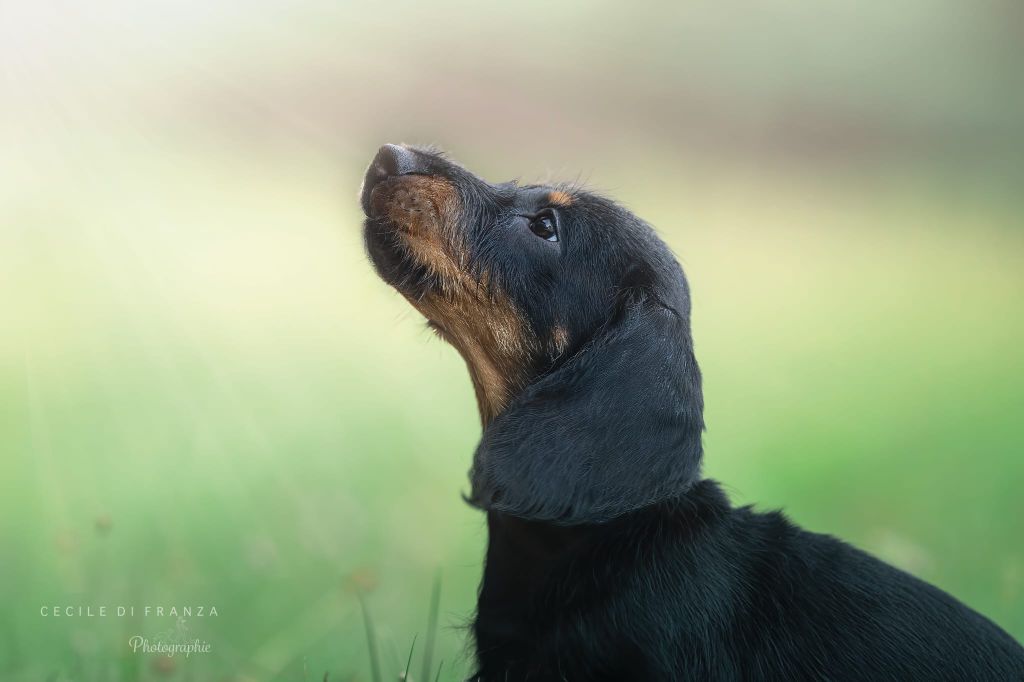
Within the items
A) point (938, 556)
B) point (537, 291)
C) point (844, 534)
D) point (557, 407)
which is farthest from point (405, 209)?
point (938, 556)

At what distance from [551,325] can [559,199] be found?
1.44 ft

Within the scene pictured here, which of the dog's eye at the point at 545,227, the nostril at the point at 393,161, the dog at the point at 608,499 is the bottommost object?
the dog at the point at 608,499

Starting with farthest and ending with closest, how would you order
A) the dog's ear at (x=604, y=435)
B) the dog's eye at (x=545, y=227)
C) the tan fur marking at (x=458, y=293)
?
the dog's eye at (x=545, y=227) → the tan fur marking at (x=458, y=293) → the dog's ear at (x=604, y=435)

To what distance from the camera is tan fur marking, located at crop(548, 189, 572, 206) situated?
3253mm

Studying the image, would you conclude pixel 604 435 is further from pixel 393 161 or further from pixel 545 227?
pixel 393 161

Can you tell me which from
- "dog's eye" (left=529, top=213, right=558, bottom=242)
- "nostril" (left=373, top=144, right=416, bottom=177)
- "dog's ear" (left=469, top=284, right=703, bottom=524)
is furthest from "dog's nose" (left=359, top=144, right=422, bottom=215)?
"dog's ear" (left=469, top=284, right=703, bottom=524)

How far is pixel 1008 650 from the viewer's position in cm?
287

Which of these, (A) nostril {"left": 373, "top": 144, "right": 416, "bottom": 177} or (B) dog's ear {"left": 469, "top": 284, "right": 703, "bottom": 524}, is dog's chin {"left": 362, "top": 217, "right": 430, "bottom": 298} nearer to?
(A) nostril {"left": 373, "top": 144, "right": 416, "bottom": 177}

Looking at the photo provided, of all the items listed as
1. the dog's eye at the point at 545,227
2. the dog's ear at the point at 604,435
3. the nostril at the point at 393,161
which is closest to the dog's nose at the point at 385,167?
the nostril at the point at 393,161

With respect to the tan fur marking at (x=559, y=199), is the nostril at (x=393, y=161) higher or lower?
higher

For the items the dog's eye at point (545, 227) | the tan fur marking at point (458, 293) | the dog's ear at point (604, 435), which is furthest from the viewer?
the dog's eye at point (545, 227)

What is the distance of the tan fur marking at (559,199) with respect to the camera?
10.7 ft

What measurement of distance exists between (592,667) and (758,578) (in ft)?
1.88

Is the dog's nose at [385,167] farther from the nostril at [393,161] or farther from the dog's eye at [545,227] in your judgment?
the dog's eye at [545,227]
